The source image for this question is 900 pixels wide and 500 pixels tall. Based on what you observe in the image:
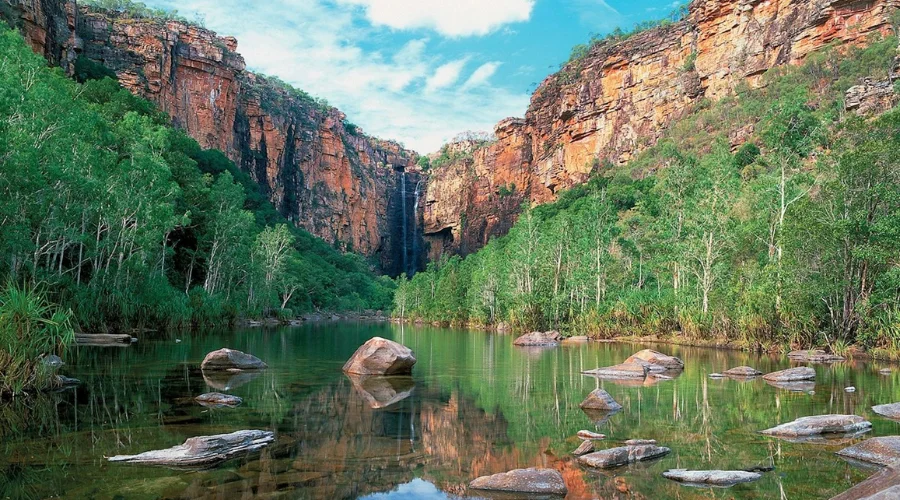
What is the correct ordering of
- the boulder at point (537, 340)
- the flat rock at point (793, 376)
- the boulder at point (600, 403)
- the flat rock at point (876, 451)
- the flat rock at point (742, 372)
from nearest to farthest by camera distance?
the flat rock at point (876, 451) → the boulder at point (600, 403) → the flat rock at point (793, 376) → the flat rock at point (742, 372) → the boulder at point (537, 340)

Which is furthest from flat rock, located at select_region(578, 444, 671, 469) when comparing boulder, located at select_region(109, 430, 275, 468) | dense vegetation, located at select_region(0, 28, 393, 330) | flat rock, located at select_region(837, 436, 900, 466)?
dense vegetation, located at select_region(0, 28, 393, 330)

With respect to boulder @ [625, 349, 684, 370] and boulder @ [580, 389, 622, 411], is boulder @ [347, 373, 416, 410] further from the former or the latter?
boulder @ [625, 349, 684, 370]

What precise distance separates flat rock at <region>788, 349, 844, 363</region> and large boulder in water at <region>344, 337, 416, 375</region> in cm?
1406

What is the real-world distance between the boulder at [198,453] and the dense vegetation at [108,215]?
8479 mm

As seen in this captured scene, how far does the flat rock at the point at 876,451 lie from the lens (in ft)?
23.7

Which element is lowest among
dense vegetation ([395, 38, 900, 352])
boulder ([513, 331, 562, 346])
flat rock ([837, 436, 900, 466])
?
boulder ([513, 331, 562, 346])

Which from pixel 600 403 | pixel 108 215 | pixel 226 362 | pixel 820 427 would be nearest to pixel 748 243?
pixel 600 403

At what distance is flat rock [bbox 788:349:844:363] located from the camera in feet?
66.5

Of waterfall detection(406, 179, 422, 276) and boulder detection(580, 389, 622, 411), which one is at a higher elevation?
waterfall detection(406, 179, 422, 276)

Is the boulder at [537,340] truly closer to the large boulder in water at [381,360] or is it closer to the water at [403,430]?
the water at [403,430]

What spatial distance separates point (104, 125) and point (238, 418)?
26.8 m

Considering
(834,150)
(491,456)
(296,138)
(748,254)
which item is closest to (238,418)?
(491,456)

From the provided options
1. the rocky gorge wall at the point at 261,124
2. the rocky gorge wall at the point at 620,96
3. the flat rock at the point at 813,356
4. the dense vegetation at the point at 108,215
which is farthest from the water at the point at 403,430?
the rocky gorge wall at the point at 620,96

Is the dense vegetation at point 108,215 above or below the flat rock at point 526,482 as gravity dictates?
above
